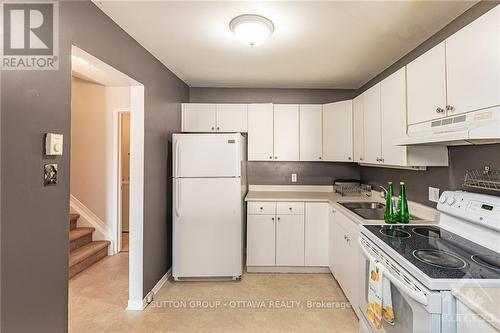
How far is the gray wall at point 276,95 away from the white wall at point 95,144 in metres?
1.09

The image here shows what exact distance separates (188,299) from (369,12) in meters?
2.86

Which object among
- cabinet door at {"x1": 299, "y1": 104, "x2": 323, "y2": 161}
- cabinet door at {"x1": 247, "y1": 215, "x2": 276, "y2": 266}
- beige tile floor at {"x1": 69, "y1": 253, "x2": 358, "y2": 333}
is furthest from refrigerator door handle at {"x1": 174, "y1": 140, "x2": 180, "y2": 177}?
cabinet door at {"x1": 299, "y1": 104, "x2": 323, "y2": 161}

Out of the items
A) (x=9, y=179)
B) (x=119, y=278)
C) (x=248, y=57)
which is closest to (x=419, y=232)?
(x=248, y=57)

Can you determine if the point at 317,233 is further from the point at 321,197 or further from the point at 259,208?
the point at 259,208

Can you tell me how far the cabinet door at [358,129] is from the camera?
2811mm

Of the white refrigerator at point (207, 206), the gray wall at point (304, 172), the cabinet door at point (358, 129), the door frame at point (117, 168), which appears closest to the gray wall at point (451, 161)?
the cabinet door at point (358, 129)

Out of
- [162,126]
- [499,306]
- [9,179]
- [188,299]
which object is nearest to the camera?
[499,306]

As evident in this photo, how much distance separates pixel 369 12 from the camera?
1706 mm

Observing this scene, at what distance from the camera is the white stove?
1.08 meters

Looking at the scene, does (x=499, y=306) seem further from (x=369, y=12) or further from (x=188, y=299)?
(x=188, y=299)

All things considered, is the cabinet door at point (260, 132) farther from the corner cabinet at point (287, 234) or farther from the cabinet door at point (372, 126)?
the cabinet door at point (372, 126)

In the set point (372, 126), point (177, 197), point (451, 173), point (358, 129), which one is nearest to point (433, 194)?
point (451, 173)

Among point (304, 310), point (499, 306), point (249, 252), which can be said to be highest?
point (499, 306)

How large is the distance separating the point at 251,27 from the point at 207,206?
5.83 feet
